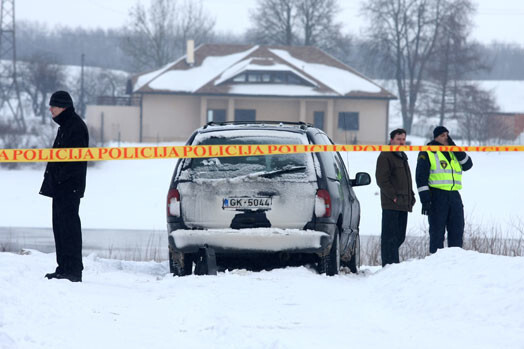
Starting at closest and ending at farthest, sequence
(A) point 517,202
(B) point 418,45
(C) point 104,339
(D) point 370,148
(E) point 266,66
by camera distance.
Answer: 1. (C) point 104,339
2. (D) point 370,148
3. (A) point 517,202
4. (E) point 266,66
5. (B) point 418,45

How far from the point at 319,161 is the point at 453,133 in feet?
212

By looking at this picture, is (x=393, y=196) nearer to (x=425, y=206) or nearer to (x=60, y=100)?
(x=425, y=206)

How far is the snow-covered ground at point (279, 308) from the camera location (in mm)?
5578

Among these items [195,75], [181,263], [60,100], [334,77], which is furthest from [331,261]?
[334,77]

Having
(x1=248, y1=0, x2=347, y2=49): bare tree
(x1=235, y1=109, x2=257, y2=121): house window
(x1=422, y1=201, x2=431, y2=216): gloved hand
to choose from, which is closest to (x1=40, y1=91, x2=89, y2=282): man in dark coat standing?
(x1=422, y1=201, x2=431, y2=216): gloved hand

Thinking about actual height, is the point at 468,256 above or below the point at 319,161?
below

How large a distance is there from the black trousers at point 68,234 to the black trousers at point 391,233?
3.81 m

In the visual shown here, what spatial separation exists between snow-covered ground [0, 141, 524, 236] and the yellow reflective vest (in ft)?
35.3

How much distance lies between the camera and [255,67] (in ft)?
172

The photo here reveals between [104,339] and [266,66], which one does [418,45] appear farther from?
[104,339]

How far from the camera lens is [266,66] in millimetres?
52500

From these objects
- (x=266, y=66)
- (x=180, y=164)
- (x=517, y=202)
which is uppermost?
(x=266, y=66)

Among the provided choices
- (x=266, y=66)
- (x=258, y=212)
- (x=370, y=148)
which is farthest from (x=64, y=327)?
(x=266, y=66)

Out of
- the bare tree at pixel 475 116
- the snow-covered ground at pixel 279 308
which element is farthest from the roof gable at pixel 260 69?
the snow-covered ground at pixel 279 308
